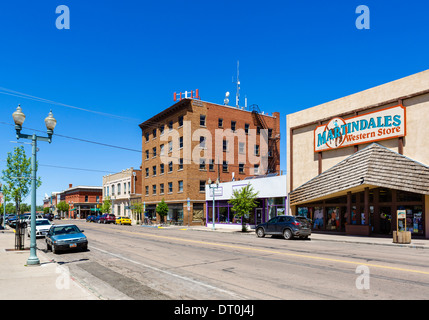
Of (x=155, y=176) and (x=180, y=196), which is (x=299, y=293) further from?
(x=155, y=176)

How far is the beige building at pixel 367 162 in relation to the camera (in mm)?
24203

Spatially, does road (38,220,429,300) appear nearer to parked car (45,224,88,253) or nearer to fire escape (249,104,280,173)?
parked car (45,224,88,253)

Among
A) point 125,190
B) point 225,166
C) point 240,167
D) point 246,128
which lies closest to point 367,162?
point 225,166

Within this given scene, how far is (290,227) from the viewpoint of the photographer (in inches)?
957

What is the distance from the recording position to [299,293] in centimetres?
839

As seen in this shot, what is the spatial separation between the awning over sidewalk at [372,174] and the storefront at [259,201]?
5118mm

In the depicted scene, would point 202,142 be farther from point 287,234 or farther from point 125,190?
point 125,190

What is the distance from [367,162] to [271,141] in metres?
34.9

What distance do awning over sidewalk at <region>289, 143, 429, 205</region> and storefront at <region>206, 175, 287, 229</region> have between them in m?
5.12

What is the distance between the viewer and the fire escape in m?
59.2

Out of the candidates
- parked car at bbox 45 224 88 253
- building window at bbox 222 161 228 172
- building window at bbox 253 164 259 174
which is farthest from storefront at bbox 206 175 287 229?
parked car at bbox 45 224 88 253

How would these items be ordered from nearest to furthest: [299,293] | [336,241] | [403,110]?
[299,293] < [336,241] < [403,110]

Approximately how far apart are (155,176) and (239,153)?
15153 millimetres
